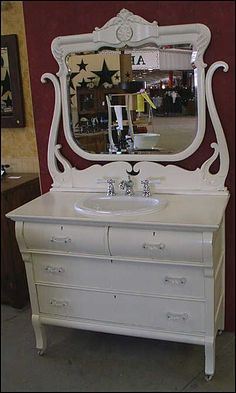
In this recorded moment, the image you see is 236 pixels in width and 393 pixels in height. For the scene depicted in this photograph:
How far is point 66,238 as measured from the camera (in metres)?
1.60

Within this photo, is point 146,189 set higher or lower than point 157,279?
higher

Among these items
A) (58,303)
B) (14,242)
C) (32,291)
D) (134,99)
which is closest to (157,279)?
(58,303)

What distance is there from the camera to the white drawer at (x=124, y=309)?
156cm

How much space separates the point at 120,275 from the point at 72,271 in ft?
0.66

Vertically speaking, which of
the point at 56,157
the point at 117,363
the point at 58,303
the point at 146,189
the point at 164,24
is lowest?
the point at 117,363

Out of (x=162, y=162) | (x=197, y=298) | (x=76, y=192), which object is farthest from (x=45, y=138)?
(x=197, y=298)

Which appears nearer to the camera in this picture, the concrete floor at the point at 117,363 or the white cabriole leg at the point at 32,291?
the concrete floor at the point at 117,363

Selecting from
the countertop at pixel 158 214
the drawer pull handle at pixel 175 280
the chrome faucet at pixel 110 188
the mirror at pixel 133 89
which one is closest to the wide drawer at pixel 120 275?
the drawer pull handle at pixel 175 280

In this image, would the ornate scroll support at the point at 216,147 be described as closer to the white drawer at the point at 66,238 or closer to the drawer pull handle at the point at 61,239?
the white drawer at the point at 66,238

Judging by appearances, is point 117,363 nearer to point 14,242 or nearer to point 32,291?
point 32,291

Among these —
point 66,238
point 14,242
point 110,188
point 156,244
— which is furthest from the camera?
point 14,242

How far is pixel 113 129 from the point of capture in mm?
1821

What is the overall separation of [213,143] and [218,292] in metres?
0.61

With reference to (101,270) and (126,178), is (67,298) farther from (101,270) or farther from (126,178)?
(126,178)
